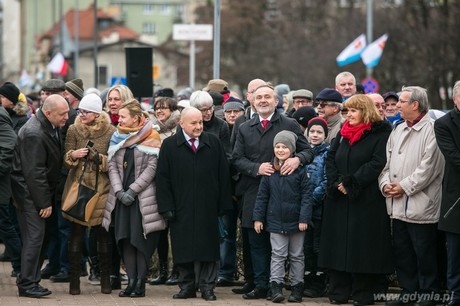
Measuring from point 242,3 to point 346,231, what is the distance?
7547cm

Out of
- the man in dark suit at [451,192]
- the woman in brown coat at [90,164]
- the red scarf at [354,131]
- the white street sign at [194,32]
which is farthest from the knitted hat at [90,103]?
the white street sign at [194,32]

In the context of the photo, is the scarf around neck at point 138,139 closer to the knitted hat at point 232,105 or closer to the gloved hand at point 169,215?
the gloved hand at point 169,215

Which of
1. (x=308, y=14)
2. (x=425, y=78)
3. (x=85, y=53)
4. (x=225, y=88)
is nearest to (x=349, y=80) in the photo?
(x=225, y=88)

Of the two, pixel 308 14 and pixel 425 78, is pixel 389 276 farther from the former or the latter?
pixel 308 14

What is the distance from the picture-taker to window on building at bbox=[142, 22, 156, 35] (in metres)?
152

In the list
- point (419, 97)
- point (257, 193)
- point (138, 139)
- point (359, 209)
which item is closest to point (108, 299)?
point (138, 139)

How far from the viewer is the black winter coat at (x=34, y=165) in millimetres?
12859

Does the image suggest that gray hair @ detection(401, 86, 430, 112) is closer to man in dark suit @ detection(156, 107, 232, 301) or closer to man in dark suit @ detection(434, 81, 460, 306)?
man in dark suit @ detection(434, 81, 460, 306)

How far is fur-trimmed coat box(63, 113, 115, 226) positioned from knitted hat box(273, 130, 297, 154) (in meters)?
1.96

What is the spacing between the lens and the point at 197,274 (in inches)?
516

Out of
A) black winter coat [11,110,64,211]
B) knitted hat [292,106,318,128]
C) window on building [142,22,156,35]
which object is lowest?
black winter coat [11,110,64,211]

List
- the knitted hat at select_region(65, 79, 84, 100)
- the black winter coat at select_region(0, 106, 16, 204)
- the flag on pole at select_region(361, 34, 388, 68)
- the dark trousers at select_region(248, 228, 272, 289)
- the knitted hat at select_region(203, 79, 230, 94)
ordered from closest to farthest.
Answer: the black winter coat at select_region(0, 106, 16, 204) < the dark trousers at select_region(248, 228, 272, 289) < the knitted hat at select_region(65, 79, 84, 100) < the knitted hat at select_region(203, 79, 230, 94) < the flag on pole at select_region(361, 34, 388, 68)

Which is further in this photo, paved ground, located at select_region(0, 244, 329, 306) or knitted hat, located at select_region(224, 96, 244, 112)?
knitted hat, located at select_region(224, 96, 244, 112)

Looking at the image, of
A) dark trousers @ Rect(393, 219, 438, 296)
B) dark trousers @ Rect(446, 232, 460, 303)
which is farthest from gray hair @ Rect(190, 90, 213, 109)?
dark trousers @ Rect(446, 232, 460, 303)
